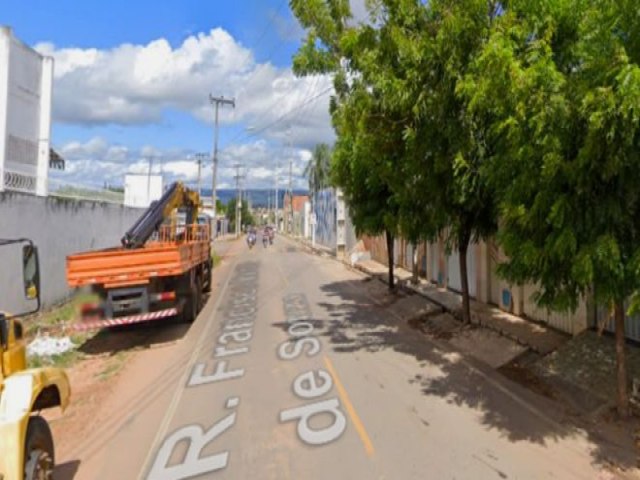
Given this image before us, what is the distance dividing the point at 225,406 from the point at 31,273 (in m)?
3.56

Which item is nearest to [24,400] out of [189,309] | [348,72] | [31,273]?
[31,273]

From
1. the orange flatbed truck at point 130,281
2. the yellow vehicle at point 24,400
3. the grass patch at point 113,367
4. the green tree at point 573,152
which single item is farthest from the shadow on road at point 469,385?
the yellow vehicle at point 24,400

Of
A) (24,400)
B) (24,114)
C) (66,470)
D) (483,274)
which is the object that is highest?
(24,114)

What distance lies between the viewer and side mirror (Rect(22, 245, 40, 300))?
Result: 14.3ft

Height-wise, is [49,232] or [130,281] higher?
[49,232]

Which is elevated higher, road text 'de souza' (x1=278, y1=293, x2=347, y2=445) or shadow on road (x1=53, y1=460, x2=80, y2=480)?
road text 'de souza' (x1=278, y1=293, x2=347, y2=445)

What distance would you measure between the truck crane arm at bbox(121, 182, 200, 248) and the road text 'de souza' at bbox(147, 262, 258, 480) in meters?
2.85

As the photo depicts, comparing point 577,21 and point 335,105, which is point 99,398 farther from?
point 577,21

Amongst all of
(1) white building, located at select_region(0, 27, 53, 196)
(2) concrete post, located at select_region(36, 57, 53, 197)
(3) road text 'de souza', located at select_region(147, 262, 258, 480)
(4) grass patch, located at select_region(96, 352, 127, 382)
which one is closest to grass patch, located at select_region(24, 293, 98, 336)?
(4) grass patch, located at select_region(96, 352, 127, 382)

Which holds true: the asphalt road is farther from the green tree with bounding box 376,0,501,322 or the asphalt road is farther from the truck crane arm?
the green tree with bounding box 376,0,501,322

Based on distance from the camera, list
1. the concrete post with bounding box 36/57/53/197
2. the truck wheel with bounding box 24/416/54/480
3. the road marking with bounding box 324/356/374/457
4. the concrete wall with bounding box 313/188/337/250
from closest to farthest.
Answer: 1. the truck wheel with bounding box 24/416/54/480
2. the road marking with bounding box 324/356/374/457
3. the concrete post with bounding box 36/57/53/197
4. the concrete wall with bounding box 313/188/337/250

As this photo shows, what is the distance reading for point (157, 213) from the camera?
13180mm

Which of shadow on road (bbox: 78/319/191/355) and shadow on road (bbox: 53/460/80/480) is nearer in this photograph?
shadow on road (bbox: 53/460/80/480)

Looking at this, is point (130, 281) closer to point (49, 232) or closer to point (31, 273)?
point (49, 232)
